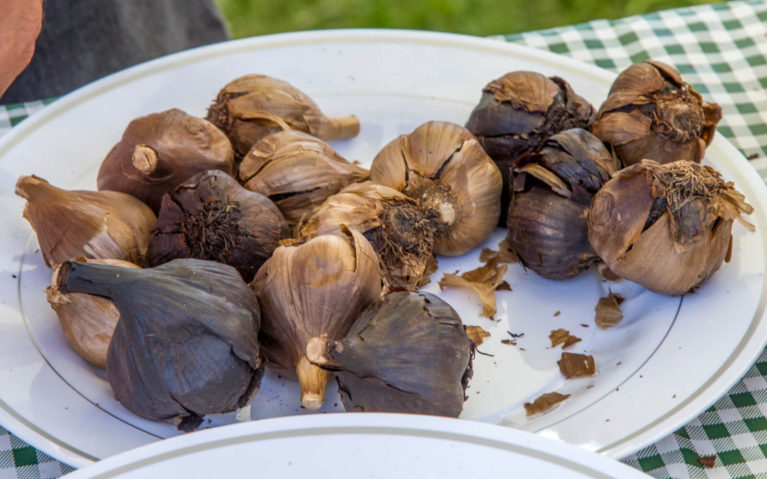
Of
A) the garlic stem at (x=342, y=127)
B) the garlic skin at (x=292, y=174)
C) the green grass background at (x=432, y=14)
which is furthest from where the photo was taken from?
the green grass background at (x=432, y=14)

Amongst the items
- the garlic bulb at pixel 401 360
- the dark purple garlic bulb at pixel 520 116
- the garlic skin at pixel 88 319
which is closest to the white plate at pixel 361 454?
the garlic bulb at pixel 401 360

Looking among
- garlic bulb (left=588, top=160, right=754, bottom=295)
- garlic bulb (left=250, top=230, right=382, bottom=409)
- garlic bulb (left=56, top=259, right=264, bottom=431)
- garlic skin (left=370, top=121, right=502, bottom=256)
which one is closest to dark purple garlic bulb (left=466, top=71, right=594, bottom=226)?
garlic skin (left=370, top=121, right=502, bottom=256)

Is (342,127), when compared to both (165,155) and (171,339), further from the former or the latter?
(171,339)

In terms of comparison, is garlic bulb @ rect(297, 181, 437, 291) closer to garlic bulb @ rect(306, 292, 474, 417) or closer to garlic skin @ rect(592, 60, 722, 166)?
garlic bulb @ rect(306, 292, 474, 417)

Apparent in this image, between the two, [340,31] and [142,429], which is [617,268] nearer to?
[142,429]

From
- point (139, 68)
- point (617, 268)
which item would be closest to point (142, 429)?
point (617, 268)

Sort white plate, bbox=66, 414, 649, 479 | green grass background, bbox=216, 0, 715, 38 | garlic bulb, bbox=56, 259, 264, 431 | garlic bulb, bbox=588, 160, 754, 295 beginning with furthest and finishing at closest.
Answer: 1. green grass background, bbox=216, 0, 715, 38
2. garlic bulb, bbox=588, 160, 754, 295
3. garlic bulb, bbox=56, 259, 264, 431
4. white plate, bbox=66, 414, 649, 479

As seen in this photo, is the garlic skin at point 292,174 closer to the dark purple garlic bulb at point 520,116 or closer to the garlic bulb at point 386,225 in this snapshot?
the garlic bulb at point 386,225
